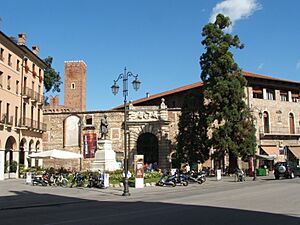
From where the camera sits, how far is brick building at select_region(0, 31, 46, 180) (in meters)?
37.1

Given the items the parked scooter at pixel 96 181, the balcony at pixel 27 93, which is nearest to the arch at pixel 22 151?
the balcony at pixel 27 93

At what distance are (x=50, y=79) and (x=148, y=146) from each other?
21.6 meters

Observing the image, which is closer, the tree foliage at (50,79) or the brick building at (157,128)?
the brick building at (157,128)

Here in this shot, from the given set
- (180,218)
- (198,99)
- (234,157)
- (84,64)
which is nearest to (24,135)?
(198,99)

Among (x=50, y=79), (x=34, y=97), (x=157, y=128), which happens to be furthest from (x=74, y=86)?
(x=157, y=128)

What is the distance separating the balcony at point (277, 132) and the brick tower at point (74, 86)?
3021cm

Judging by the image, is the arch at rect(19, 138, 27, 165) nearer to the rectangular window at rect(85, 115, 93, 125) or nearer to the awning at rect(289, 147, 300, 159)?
the rectangular window at rect(85, 115, 93, 125)

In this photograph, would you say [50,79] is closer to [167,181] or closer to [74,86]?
[74,86]

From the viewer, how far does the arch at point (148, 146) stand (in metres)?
50.2

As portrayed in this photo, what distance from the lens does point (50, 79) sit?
205ft

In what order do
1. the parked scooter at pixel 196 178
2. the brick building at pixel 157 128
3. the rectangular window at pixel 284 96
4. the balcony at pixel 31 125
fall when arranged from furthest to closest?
the rectangular window at pixel 284 96 → the brick building at pixel 157 128 → the balcony at pixel 31 125 → the parked scooter at pixel 196 178

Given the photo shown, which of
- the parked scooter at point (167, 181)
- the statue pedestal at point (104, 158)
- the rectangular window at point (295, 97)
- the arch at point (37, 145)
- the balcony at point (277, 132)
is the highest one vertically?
the rectangular window at point (295, 97)

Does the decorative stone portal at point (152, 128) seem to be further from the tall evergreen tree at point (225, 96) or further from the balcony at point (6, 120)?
the balcony at point (6, 120)

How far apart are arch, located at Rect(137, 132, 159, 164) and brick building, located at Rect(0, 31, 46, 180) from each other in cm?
1229
